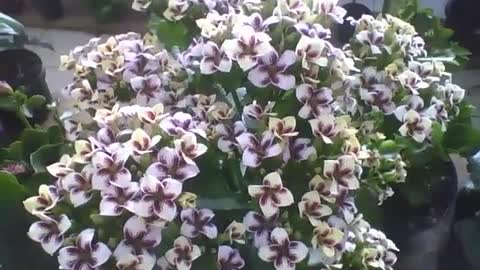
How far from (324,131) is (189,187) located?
122 millimetres

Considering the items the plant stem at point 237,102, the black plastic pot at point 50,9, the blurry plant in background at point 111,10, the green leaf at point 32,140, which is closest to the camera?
the plant stem at point 237,102

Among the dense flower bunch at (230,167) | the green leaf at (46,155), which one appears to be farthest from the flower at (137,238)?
the green leaf at (46,155)

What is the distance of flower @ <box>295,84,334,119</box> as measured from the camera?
27.8 inches

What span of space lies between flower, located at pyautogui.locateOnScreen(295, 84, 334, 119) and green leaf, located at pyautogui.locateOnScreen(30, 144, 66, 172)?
0.93ft

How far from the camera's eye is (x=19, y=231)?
808 millimetres

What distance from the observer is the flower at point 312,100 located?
705mm

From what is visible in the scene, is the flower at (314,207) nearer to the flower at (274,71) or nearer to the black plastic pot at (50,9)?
the flower at (274,71)

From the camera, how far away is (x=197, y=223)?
695mm

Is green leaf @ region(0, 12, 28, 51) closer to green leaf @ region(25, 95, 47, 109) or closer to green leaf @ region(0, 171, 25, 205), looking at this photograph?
green leaf @ region(25, 95, 47, 109)

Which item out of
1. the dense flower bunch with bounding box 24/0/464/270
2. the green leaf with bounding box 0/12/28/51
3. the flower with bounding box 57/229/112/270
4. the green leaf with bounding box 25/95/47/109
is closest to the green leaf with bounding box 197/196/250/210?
the dense flower bunch with bounding box 24/0/464/270

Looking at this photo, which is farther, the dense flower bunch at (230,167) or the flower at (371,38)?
the flower at (371,38)

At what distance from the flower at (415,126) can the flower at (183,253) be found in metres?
0.35

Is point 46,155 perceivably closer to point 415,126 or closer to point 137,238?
point 137,238

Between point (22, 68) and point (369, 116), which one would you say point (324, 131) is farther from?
point (22, 68)
